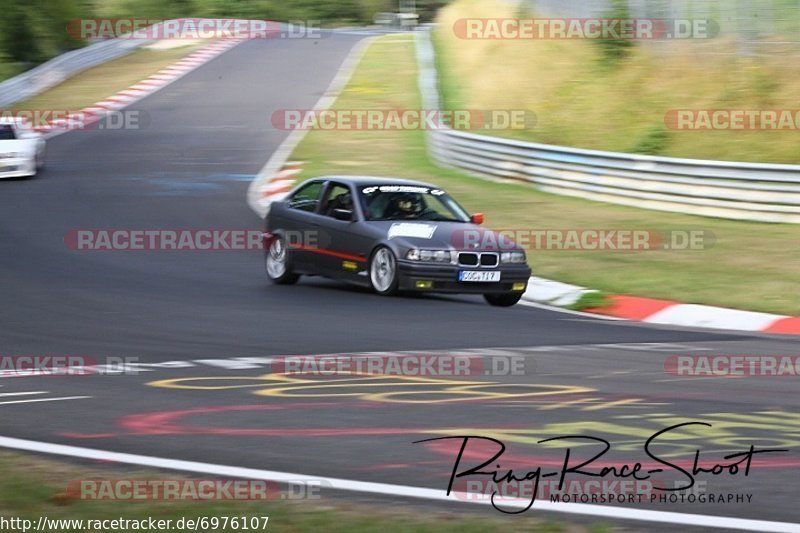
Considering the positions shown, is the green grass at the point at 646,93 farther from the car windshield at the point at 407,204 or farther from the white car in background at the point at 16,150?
the white car in background at the point at 16,150

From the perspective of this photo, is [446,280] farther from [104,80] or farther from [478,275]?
[104,80]

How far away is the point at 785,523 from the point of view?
5.07 metres

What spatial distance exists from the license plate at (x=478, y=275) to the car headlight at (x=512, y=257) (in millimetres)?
183

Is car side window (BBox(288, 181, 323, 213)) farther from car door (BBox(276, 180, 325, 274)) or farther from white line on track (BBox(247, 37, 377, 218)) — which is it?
white line on track (BBox(247, 37, 377, 218))

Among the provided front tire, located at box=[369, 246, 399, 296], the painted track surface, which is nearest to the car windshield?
front tire, located at box=[369, 246, 399, 296]

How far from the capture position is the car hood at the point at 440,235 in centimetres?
1311

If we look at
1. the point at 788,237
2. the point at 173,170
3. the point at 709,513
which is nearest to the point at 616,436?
the point at 709,513

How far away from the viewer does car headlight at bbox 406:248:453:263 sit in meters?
12.9

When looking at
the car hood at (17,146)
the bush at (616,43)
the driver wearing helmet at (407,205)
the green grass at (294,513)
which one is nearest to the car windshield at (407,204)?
the driver wearing helmet at (407,205)

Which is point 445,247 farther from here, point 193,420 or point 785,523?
point 785,523

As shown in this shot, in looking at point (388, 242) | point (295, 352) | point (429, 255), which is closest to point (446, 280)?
point (429, 255)

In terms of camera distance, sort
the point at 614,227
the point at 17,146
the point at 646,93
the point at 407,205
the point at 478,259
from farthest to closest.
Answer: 1. the point at 17,146
2. the point at 646,93
3. the point at 614,227
4. the point at 407,205
5. the point at 478,259

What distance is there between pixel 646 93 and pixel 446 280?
12.5 meters

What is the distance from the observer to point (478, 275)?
513 inches
